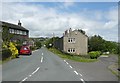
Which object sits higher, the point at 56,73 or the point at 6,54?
the point at 6,54

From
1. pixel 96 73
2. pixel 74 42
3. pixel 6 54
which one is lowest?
pixel 96 73

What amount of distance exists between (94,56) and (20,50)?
56.7 ft

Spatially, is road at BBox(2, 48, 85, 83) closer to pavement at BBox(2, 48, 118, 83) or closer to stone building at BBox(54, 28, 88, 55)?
pavement at BBox(2, 48, 118, 83)

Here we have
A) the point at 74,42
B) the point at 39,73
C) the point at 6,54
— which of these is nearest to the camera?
the point at 39,73

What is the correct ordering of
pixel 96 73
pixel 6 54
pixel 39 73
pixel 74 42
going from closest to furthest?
pixel 39 73, pixel 96 73, pixel 6 54, pixel 74 42

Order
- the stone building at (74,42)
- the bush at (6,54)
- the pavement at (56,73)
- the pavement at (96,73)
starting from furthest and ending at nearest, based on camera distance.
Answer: the stone building at (74,42) → the bush at (6,54) → the pavement at (96,73) → the pavement at (56,73)

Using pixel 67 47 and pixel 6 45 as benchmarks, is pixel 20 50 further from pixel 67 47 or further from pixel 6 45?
pixel 67 47

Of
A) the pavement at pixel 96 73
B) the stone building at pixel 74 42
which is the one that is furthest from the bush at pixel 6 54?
the stone building at pixel 74 42

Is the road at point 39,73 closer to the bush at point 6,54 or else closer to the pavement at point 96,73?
the pavement at point 96,73

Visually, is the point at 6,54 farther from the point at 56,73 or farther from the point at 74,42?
the point at 74,42

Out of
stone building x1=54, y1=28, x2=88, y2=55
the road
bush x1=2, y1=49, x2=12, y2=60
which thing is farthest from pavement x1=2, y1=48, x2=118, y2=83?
stone building x1=54, y1=28, x2=88, y2=55

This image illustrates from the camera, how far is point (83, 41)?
6988 centimetres

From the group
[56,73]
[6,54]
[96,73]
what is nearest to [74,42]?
[6,54]

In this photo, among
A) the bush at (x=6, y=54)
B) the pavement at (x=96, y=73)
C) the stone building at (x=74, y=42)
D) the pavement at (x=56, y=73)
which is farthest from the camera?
the stone building at (x=74, y=42)
